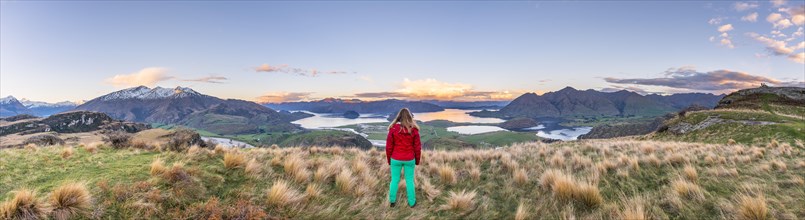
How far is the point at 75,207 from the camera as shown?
577cm

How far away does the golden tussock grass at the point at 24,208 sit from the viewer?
5.29 metres

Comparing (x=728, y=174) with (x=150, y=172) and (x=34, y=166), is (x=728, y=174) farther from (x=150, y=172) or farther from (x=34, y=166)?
(x=34, y=166)

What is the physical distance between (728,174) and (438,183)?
8.82 meters

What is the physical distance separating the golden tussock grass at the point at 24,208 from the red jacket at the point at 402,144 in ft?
20.8

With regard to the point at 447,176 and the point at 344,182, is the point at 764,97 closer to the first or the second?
the point at 447,176

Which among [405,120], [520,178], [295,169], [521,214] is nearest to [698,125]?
[520,178]

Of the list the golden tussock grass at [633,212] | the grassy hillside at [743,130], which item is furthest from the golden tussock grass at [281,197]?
the grassy hillside at [743,130]

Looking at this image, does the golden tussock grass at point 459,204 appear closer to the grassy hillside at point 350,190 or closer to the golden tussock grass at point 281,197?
the grassy hillside at point 350,190

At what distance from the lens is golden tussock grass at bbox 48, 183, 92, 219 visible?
5.57m

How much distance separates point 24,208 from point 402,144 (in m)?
6.95

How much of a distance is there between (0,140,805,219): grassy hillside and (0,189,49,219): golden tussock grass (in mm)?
17

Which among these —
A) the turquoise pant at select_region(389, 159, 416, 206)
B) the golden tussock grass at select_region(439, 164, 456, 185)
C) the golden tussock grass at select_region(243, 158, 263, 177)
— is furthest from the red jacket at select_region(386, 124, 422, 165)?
the golden tussock grass at select_region(243, 158, 263, 177)

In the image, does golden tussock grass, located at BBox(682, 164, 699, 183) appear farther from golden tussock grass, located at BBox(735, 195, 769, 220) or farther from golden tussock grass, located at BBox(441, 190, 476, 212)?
golden tussock grass, located at BBox(441, 190, 476, 212)

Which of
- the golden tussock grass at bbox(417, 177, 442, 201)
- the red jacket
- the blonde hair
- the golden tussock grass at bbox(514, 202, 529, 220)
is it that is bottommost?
the golden tussock grass at bbox(417, 177, 442, 201)
